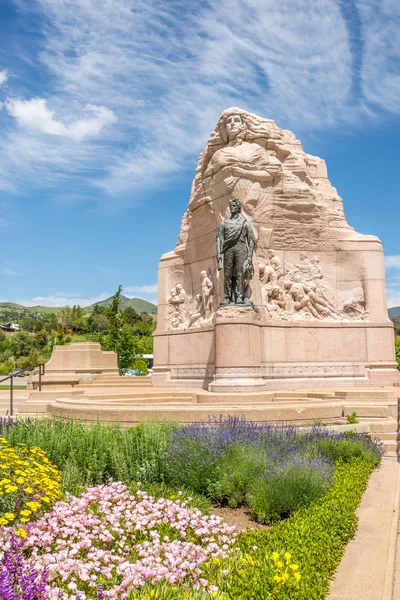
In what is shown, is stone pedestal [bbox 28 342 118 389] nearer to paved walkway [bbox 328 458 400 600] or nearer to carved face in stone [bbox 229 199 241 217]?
carved face in stone [bbox 229 199 241 217]

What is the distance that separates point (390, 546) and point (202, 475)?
2427mm

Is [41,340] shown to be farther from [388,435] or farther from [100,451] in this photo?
[100,451]

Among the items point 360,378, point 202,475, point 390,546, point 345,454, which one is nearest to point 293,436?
point 345,454

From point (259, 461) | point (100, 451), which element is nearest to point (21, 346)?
point (100, 451)

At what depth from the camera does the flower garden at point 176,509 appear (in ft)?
12.1

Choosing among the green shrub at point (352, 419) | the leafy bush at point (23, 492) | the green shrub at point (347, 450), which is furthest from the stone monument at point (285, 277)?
the leafy bush at point (23, 492)

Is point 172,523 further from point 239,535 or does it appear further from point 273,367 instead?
point 273,367

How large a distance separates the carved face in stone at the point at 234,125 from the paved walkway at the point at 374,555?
13526 mm

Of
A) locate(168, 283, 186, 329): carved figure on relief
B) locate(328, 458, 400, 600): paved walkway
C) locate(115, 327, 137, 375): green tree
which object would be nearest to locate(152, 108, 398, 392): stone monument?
locate(168, 283, 186, 329): carved figure on relief

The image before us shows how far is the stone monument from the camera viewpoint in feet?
55.2

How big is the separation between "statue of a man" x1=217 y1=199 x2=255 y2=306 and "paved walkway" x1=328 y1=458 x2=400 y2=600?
8814 millimetres

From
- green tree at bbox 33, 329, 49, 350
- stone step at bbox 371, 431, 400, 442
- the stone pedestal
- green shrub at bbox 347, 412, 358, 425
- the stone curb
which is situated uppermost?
green tree at bbox 33, 329, 49, 350

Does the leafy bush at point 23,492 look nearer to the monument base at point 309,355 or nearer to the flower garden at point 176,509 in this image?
the flower garden at point 176,509

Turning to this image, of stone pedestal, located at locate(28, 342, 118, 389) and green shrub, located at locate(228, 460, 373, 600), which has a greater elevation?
stone pedestal, located at locate(28, 342, 118, 389)
